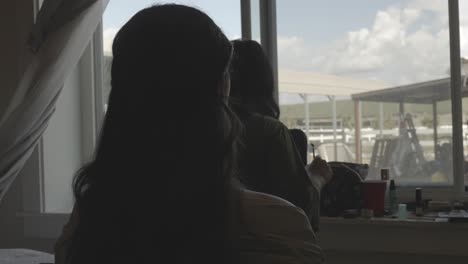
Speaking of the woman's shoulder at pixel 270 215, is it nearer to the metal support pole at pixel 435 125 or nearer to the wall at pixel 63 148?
the metal support pole at pixel 435 125

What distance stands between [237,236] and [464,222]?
1.59m

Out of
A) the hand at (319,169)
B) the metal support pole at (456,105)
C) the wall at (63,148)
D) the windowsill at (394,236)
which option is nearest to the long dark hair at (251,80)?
the hand at (319,169)

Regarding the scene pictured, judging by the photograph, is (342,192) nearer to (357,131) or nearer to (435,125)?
(357,131)

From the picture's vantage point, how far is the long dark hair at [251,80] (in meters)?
1.68

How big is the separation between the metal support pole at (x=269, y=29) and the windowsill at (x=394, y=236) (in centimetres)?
87

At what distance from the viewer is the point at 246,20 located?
2.92 metres

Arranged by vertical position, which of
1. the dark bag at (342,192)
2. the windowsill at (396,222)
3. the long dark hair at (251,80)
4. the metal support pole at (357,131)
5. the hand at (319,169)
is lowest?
the windowsill at (396,222)

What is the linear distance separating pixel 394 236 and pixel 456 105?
2.11 ft

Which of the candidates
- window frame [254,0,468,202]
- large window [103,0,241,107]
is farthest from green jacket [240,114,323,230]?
large window [103,0,241,107]

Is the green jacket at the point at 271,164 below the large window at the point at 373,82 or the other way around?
below

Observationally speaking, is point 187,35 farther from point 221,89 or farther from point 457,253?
point 457,253

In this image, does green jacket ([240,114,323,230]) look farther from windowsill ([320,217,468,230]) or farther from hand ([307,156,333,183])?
windowsill ([320,217,468,230])

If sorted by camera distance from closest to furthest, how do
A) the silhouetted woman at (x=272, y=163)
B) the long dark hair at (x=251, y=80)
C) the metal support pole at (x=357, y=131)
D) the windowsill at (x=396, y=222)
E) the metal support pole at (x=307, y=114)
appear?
the silhouetted woman at (x=272, y=163)
the long dark hair at (x=251, y=80)
the windowsill at (x=396, y=222)
the metal support pole at (x=357, y=131)
the metal support pole at (x=307, y=114)

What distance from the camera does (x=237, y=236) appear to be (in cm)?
86
